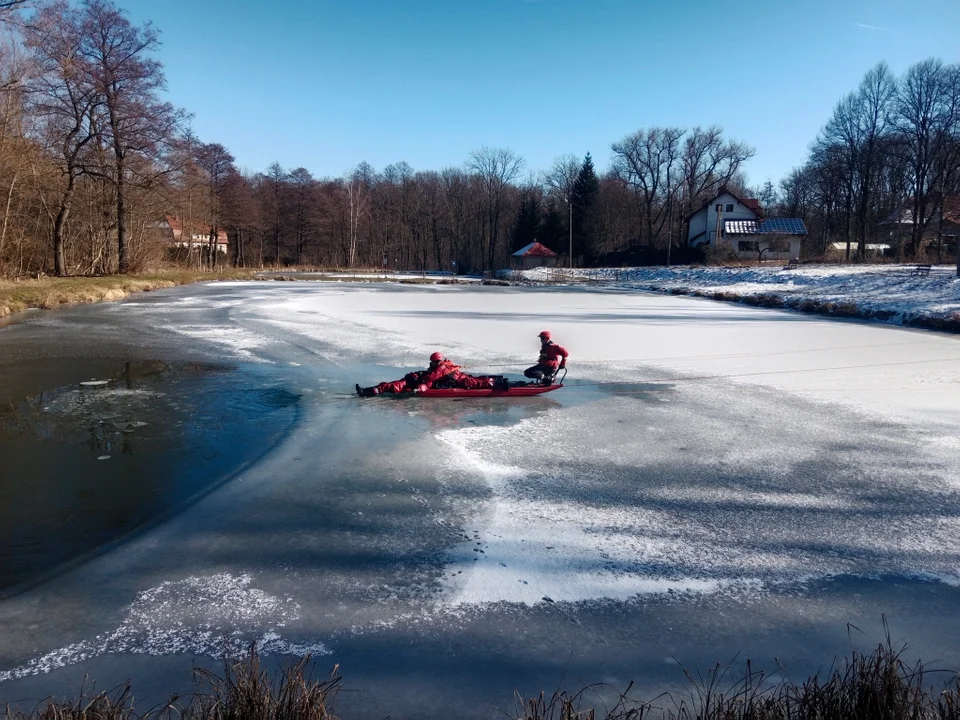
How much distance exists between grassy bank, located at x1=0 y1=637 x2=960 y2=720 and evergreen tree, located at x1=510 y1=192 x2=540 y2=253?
6982 centimetres

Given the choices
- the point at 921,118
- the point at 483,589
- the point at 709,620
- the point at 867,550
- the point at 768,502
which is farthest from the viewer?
the point at 921,118

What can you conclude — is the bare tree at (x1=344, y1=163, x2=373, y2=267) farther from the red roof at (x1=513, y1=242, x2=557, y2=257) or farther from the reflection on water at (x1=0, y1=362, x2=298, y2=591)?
the reflection on water at (x1=0, y1=362, x2=298, y2=591)

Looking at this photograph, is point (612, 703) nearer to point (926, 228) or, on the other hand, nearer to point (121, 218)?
point (121, 218)

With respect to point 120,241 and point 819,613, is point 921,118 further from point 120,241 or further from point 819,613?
point 819,613

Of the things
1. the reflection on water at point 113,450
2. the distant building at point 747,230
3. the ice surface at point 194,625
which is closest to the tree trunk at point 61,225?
the reflection on water at point 113,450

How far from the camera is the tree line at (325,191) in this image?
26844mm

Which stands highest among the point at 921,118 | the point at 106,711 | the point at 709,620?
the point at 921,118

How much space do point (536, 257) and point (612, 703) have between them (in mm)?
65106

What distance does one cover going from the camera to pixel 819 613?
134 inches

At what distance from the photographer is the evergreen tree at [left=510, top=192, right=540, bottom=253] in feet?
233

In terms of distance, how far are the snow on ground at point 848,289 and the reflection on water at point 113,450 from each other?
16800 mm

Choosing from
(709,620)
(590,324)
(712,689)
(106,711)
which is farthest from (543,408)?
(590,324)

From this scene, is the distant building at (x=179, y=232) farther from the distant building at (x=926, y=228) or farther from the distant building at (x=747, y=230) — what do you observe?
the distant building at (x=926, y=228)

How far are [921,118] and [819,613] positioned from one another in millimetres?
52479
